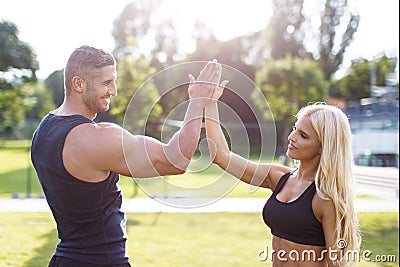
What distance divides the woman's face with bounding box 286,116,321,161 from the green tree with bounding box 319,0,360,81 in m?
39.0

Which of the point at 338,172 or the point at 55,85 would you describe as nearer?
the point at 338,172

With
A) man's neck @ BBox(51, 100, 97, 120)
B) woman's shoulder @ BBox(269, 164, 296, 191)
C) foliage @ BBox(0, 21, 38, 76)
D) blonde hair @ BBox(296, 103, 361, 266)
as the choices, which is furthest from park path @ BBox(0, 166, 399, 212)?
man's neck @ BBox(51, 100, 97, 120)

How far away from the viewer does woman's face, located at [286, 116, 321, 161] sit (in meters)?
2.58

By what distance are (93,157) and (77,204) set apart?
26 centimetres

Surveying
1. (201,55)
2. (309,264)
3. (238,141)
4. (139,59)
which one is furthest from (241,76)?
(201,55)

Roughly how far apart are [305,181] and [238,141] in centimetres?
149

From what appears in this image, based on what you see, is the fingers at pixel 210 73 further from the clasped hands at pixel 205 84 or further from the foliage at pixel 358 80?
the foliage at pixel 358 80

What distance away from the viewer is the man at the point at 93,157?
2.16 meters

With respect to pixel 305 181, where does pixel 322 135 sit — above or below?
above

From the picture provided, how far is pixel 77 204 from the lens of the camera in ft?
7.41

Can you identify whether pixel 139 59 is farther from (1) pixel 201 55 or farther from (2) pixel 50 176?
(1) pixel 201 55

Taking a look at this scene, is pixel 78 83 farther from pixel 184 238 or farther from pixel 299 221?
pixel 184 238

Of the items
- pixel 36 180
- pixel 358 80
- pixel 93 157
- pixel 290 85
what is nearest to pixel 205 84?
pixel 93 157

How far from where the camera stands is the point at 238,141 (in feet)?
13.4
